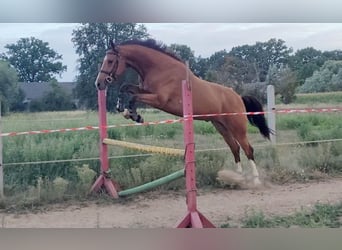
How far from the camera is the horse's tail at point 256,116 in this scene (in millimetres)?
2924

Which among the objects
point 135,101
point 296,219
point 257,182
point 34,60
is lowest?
point 296,219

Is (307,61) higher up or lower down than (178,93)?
higher up

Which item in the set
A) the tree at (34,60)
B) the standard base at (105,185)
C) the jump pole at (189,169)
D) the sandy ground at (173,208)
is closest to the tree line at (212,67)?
the tree at (34,60)

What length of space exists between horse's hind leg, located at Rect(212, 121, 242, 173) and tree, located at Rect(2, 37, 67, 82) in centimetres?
89

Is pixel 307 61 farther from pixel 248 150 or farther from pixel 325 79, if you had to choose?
pixel 248 150

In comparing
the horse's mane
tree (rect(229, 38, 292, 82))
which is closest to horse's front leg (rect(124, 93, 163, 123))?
the horse's mane

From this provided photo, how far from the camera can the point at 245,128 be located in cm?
295

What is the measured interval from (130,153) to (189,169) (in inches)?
13.3

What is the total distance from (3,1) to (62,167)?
931mm

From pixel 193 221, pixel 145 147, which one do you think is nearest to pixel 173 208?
pixel 193 221

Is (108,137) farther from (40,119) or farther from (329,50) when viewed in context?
(329,50)

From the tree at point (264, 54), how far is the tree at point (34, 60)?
959mm

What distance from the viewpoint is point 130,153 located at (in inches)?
116

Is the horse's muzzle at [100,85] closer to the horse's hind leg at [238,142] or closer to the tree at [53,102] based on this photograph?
the tree at [53,102]
